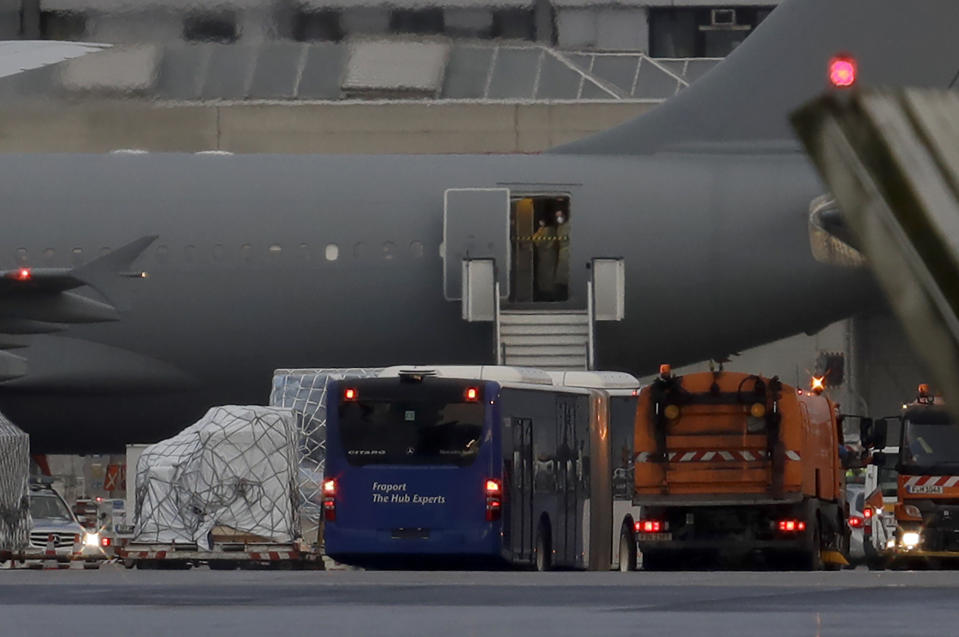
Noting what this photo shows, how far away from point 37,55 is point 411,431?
9458 mm

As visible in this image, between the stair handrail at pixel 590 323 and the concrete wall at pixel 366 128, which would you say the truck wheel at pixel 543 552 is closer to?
the stair handrail at pixel 590 323

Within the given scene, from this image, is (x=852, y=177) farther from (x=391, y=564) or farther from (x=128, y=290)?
→ (x=128, y=290)

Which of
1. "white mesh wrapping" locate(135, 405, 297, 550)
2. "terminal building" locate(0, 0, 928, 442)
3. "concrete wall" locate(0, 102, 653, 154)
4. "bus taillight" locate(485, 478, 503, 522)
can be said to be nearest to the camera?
"bus taillight" locate(485, 478, 503, 522)

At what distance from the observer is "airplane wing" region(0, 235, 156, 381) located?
29891mm

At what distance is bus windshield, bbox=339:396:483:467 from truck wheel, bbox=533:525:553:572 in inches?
66.2

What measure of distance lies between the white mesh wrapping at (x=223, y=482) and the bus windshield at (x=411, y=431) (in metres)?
3.21

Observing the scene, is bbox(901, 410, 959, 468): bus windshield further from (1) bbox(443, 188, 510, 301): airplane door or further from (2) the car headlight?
(1) bbox(443, 188, 510, 301): airplane door

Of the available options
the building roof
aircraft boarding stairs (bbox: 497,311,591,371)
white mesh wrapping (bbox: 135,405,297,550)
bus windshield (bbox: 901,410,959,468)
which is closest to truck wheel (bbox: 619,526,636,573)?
bus windshield (bbox: 901,410,959,468)

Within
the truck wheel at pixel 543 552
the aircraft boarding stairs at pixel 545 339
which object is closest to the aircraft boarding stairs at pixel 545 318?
the aircraft boarding stairs at pixel 545 339

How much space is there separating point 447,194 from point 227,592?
2044cm

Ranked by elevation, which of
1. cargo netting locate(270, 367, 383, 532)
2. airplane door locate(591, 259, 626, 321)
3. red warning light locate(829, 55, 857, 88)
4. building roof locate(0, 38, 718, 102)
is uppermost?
building roof locate(0, 38, 718, 102)

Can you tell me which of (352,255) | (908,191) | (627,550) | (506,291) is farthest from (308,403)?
(908,191)

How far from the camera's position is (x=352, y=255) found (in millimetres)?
38656

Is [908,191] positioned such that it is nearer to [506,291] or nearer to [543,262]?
[506,291]
